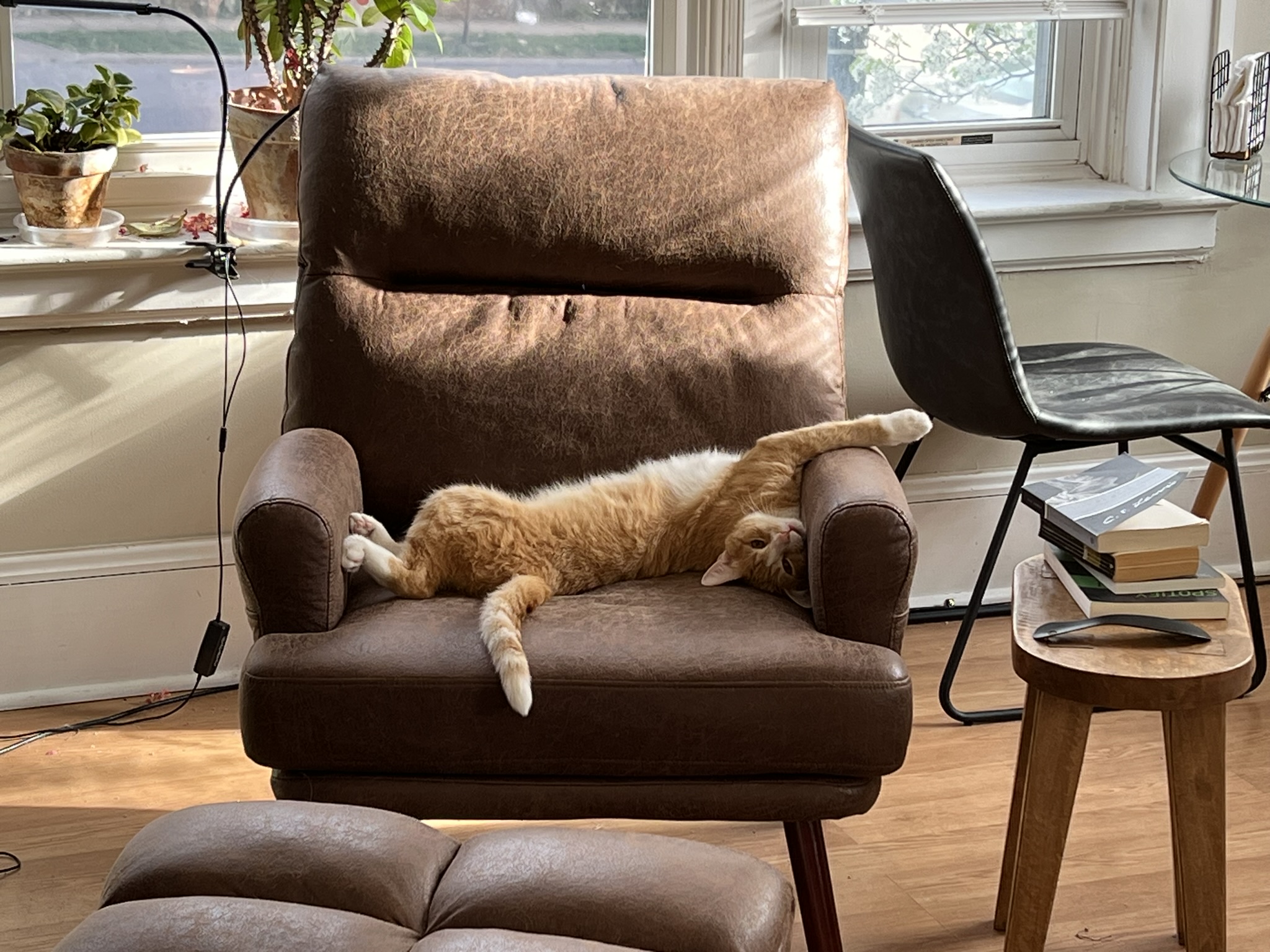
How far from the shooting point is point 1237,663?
5.06ft

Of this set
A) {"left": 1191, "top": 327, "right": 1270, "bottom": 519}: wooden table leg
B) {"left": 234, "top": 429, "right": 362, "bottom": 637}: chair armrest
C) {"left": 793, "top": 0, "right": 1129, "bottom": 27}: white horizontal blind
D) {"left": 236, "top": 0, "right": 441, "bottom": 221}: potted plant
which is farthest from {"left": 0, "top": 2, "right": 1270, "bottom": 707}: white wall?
{"left": 1191, "top": 327, "right": 1270, "bottom": 519}: wooden table leg

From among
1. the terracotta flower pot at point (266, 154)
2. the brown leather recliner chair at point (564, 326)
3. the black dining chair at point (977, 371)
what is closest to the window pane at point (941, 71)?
the black dining chair at point (977, 371)

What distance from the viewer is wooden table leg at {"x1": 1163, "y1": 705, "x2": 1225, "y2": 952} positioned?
62.1 inches

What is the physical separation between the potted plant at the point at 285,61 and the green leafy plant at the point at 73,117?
0.60ft

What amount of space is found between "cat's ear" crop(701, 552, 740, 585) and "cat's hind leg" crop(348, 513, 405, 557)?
402 millimetres

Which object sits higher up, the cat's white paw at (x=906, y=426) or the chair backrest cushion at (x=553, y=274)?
the chair backrest cushion at (x=553, y=274)

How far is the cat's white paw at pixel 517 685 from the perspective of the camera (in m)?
1.56

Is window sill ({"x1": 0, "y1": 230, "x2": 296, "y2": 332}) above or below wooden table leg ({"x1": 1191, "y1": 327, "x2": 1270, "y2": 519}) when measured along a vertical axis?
above

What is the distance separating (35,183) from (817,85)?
1.28 m

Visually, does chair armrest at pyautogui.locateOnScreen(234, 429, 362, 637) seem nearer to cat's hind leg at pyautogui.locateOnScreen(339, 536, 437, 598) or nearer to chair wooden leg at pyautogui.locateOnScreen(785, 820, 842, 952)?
cat's hind leg at pyautogui.locateOnScreen(339, 536, 437, 598)

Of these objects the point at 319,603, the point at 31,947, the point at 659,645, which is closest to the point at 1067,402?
the point at 659,645

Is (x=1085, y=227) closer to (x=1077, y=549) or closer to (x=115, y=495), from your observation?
(x=1077, y=549)

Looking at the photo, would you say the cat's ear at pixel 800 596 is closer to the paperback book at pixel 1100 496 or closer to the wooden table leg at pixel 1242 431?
the paperback book at pixel 1100 496

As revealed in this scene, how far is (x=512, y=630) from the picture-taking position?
1.62 m
